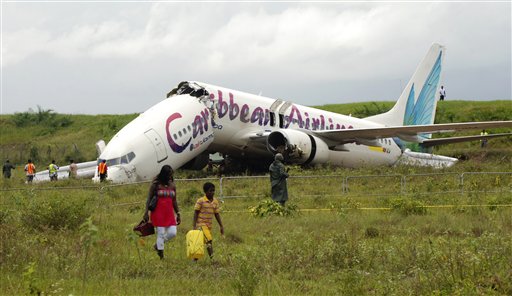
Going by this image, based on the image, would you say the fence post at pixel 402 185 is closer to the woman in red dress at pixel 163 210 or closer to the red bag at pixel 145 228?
the woman in red dress at pixel 163 210

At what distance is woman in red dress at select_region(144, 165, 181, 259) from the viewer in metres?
12.2

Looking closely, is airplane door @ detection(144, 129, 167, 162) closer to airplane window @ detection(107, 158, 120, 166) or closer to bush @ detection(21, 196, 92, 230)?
airplane window @ detection(107, 158, 120, 166)

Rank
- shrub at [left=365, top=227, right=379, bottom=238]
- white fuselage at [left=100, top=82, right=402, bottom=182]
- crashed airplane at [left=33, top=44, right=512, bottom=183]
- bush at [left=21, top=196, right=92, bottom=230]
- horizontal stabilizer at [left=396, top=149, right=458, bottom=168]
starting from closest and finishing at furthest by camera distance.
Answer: shrub at [left=365, top=227, right=379, bottom=238] → bush at [left=21, top=196, right=92, bottom=230] → white fuselage at [left=100, top=82, right=402, bottom=182] → crashed airplane at [left=33, top=44, right=512, bottom=183] → horizontal stabilizer at [left=396, top=149, right=458, bottom=168]

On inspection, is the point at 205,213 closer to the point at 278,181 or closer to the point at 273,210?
the point at 273,210

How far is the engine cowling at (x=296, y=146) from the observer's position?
29984 millimetres

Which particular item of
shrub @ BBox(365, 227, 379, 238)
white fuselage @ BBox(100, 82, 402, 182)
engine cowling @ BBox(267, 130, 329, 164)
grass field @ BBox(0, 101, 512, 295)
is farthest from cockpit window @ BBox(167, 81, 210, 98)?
shrub @ BBox(365, 227, 379, 238)

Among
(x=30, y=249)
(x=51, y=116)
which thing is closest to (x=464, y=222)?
(x=30, y=249)

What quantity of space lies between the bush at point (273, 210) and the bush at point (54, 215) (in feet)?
13.6

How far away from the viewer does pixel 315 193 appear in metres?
23.4

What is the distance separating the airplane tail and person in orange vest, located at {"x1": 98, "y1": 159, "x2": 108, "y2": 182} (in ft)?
59.2

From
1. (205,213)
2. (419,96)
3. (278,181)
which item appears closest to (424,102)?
(419,96)

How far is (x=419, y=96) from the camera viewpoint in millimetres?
40781

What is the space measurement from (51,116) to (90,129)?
25.1 feet

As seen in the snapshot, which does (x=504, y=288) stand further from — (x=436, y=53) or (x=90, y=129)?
(x=90, y=129)
